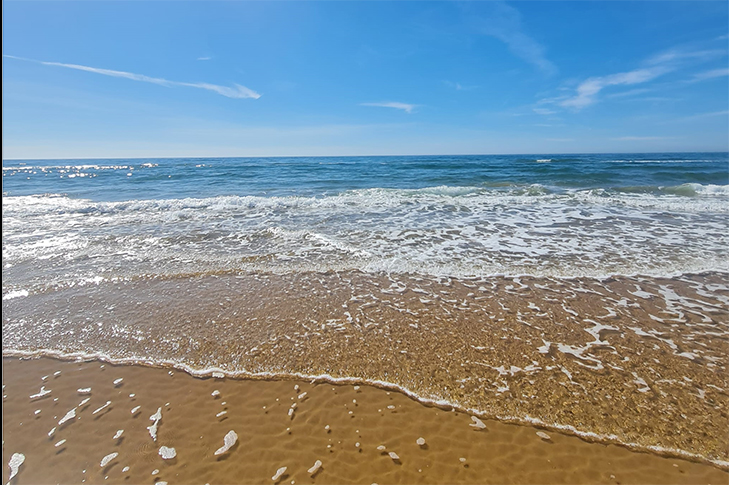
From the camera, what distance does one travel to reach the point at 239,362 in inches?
145

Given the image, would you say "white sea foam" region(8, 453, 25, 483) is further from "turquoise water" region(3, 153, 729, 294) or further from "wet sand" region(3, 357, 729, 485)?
"turquoise water" region(3, 153, 729, 294)

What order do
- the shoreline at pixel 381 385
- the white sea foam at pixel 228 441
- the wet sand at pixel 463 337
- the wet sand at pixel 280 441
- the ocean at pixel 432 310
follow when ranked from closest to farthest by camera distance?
1. the wet sand at pixel 280 441
2. the shoreline at pixel 381 385
3. the white sea foam at pixel 228 441
4. the wet sand at pixel 463 337
5. the ocean at pixel 432 310

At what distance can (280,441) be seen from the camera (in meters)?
2.74

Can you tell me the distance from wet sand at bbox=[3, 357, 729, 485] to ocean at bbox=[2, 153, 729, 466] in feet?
0.67

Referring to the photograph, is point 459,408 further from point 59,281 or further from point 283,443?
point 59,281

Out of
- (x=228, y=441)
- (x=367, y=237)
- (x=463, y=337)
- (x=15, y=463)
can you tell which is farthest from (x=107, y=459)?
(x=367, y=237)

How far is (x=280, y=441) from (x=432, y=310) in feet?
9.17

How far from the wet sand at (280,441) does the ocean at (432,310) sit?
0.67ft

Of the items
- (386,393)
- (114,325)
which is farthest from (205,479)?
(114,325)

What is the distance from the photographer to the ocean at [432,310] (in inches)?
125

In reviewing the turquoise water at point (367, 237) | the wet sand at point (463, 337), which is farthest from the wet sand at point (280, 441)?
the turquoise water at point (367, 237)

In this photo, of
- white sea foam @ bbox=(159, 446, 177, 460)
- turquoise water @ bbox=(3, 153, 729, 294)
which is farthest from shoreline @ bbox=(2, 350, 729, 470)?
turquoise water @ bbox=(3, 153, 729, 294)

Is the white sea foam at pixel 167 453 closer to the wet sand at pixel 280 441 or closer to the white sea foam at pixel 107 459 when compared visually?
the wet sand at pixel 280 441

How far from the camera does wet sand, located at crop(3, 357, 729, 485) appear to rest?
246cm
